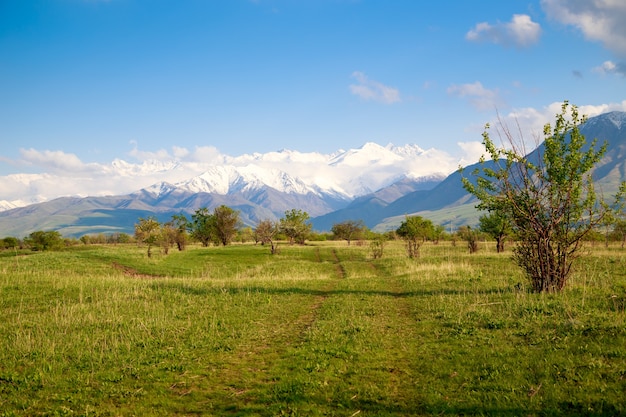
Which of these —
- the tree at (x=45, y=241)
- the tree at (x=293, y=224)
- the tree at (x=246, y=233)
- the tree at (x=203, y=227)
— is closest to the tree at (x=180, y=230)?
the tree at (x=203, y=227)

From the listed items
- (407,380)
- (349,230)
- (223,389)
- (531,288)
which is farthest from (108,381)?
(349,230)

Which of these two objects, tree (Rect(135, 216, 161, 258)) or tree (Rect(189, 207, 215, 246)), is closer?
tree (Rect(135, 216, 161, 258))

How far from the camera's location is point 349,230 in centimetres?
15712

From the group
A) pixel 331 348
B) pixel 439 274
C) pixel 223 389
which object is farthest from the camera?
pixel 439 274

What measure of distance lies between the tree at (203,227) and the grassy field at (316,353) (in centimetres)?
8211

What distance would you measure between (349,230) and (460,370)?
14611 centimetres

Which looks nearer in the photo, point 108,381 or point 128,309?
point 108,381

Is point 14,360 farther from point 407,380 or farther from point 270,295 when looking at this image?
point 270,295

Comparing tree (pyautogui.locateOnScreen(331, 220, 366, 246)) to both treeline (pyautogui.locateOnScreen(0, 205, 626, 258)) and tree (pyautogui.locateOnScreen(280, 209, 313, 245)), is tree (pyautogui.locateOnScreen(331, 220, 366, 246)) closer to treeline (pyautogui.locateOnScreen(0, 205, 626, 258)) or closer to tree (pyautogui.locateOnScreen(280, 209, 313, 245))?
treeline (pyautogui.locateOnScreen(0, 205, 626, 258))

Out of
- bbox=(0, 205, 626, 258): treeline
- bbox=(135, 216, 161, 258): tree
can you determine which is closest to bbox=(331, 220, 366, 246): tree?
bbox=(0, 205, 626, 258): treeline

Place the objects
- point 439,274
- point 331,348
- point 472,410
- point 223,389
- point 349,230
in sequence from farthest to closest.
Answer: point 349,230 < point 439,274 < point 331,348 < point 223,389 < point 472,410

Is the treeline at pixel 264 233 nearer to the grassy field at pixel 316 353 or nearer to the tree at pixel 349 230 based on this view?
the tree at pixel 349 230

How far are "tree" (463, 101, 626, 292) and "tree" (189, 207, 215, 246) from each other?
300 ft

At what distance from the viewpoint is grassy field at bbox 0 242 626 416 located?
9.70 meters
